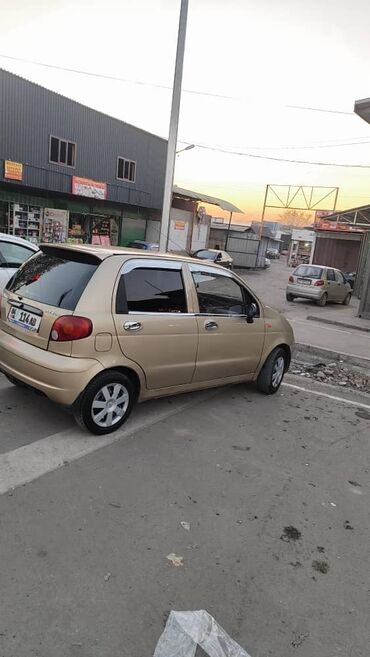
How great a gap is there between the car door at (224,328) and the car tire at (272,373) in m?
0.22

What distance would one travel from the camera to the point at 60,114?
24.0 meters

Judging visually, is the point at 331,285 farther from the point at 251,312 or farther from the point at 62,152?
the point at 62,152

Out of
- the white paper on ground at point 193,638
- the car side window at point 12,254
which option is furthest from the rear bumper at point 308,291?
the white paper on ground at point 193,638

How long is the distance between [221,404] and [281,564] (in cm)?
267

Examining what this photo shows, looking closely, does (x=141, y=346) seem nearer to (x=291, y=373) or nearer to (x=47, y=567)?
(x=47, y=567)

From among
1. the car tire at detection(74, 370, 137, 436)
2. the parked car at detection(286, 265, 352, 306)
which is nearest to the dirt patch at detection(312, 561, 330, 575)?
the car tire at detection(74, 370, 137, 436)

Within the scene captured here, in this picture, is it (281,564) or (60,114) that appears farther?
(60,114)

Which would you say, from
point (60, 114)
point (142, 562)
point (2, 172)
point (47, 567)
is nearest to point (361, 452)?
point (142, 562)

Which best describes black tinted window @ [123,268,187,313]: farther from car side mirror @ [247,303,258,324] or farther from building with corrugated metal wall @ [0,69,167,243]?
building with corrugated metal wall @ [0,69,167,243]

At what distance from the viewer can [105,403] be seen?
4.12 meters

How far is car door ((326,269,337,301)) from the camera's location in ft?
61.5

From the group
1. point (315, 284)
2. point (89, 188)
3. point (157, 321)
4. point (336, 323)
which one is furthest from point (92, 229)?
point (157, 321)

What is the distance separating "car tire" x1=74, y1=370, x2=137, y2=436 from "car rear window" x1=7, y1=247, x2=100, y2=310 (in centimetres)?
70

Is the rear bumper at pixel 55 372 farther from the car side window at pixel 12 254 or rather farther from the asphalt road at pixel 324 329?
the asphalt road at pixel 324 329
